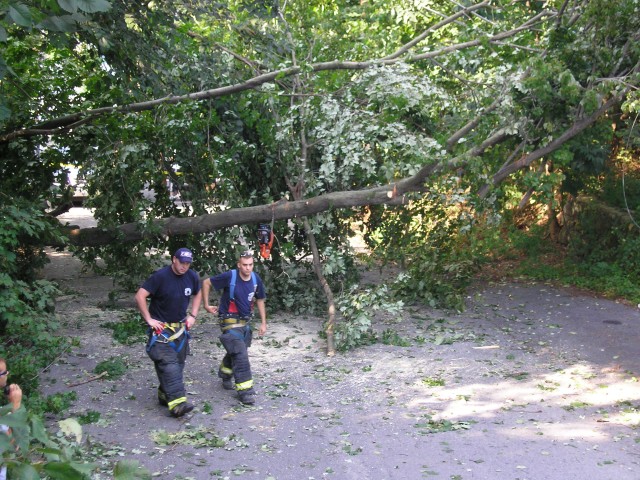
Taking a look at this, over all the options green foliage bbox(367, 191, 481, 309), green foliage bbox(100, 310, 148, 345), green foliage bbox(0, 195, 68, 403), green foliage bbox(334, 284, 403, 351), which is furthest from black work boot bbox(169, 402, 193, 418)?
green foliage bbox(367, 191, 481, 309)

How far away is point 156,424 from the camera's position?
652 cm

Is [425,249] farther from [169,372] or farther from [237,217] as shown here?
[169,372]

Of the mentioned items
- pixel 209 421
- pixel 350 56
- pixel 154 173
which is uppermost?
pixel 350 56

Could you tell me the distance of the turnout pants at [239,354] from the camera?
7.15m

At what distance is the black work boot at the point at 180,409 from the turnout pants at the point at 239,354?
0.59m

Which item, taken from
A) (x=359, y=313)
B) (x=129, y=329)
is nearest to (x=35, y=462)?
Answer: (x=359, y=313)

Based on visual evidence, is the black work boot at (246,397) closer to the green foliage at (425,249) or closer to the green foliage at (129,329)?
the green foliage at (129,329)

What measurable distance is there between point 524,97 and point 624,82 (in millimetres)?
1199

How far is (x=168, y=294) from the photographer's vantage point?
6.84 m

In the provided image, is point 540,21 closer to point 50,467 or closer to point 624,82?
point 624,82

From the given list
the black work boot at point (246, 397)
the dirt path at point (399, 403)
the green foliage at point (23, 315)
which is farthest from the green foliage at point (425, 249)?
the green foliage at point (23, 315)

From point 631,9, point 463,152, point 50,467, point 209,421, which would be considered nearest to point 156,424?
point 209,421

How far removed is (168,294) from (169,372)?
2.32 ft

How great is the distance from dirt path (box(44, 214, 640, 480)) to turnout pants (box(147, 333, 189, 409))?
0.23 meters
